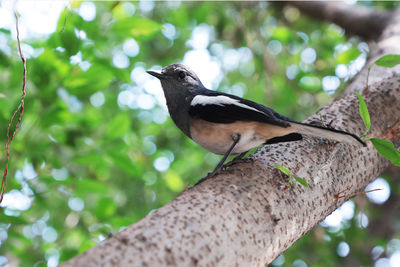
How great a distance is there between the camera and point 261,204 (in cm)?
188

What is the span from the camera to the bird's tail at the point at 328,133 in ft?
7.39

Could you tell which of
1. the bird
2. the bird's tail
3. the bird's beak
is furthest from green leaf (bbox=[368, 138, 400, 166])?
the bird's beak

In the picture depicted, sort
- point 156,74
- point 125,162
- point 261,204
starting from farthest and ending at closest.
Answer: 1. point 156,74
2. point 125,162
3. point 261,204

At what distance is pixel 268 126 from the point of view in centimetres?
267

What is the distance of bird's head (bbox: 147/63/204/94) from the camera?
11.1 feet

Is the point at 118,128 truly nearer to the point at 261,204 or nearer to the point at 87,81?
the point at 87,81

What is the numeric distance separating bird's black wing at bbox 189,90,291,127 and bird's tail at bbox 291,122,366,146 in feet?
0.35

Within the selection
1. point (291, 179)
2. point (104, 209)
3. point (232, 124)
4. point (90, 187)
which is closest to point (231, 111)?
point (232, 124)

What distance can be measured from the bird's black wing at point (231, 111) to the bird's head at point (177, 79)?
495 mm

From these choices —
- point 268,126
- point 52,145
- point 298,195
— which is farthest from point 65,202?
point 298,195

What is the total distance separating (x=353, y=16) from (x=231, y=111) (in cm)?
288

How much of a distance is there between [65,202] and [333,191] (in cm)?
355

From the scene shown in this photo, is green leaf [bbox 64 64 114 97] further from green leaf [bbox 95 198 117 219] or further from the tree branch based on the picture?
the tree branch

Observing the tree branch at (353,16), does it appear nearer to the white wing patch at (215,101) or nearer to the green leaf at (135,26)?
the white wing patch at (215,101)
